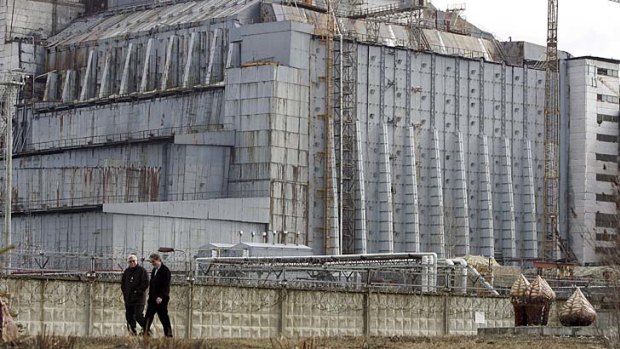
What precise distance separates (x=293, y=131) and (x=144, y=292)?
87031mm

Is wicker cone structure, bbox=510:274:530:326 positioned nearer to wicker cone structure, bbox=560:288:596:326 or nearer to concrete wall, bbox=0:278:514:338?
wicker cone structure, bbox=560:288:596:326

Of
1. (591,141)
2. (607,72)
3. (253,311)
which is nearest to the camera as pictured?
(253,311)

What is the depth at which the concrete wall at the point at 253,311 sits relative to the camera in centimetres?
5459

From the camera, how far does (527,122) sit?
150m

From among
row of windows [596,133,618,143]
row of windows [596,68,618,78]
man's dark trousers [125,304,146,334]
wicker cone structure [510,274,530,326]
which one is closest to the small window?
row of windows [596,133,618,143]

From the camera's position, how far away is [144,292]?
43.9m

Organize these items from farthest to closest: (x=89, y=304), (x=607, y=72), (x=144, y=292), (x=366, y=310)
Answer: (x=607, y=72), (x=366, y=310), (x=89, y=304), (x=144, y=292)

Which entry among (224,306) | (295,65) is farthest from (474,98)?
(224,306)

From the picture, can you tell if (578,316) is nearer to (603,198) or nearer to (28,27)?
(603,198)

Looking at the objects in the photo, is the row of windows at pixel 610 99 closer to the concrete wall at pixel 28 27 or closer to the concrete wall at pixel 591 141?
the concrete wall at pixel 591 141

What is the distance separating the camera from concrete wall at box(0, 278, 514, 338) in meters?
54.6

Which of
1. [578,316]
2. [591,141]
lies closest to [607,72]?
[591,141]

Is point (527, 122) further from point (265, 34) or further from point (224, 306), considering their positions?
point (224, 306)

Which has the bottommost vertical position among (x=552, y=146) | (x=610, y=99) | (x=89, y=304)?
(x=89, y=304)
